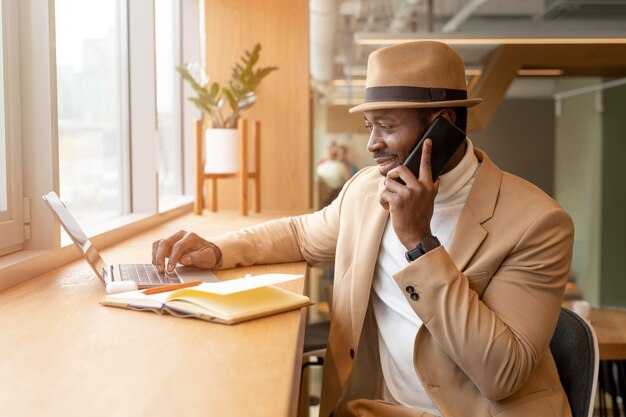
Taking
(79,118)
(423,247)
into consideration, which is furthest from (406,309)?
(79,118)

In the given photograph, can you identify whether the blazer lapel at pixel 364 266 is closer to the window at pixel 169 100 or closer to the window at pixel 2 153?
the window at pixel 2 153

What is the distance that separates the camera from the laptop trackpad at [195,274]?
1826mm

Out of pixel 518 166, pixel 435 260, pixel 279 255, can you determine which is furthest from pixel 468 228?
pixel 518 166

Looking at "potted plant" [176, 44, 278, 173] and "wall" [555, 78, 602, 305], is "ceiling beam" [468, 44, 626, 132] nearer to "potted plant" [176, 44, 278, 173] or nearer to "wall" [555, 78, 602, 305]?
"wall" [555, 78, 602, 305]

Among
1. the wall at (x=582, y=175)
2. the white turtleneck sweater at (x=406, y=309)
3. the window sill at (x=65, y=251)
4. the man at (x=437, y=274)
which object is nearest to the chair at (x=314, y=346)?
the man at (x=437, y=274)

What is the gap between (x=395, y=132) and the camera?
5.55 feet

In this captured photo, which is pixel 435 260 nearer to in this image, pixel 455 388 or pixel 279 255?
pixel 455 388

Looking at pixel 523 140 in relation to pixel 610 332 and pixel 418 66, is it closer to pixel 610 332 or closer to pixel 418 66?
pixel 610 332

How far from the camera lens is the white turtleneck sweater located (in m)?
1.71

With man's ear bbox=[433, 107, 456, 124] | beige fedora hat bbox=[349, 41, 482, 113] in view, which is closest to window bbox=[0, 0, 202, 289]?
beige fedora hat bbox=[349, 41, 482, 113]

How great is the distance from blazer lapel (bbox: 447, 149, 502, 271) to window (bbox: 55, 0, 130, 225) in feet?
4.41

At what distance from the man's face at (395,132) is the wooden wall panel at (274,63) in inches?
97.2

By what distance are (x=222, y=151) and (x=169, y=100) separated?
2.49 feet

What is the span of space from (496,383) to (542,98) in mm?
3585
